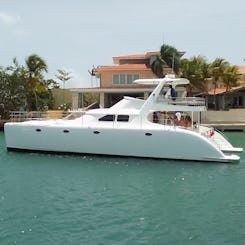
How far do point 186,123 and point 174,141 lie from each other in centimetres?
173

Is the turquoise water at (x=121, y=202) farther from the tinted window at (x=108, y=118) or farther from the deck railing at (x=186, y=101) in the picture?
the deck railing at (x=186, y=101)

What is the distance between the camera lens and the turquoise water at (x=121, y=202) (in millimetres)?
10719

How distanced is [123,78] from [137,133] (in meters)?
24.6

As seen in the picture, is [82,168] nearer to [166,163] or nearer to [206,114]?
[166,163]

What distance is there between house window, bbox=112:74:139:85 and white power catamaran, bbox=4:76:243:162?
71.7ft

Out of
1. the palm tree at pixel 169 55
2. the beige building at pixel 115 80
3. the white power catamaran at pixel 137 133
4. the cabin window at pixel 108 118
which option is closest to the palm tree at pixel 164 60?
the palm tree at pixel 169 55

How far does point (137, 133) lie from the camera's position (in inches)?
872

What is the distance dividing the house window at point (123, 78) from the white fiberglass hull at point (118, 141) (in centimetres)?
2291

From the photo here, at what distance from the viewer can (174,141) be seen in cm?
2170

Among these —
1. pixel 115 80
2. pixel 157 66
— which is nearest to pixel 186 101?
pixel 115 80

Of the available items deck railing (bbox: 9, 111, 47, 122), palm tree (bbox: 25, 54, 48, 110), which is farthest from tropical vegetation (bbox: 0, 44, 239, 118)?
deck railing (bbox: 9, 111, 47, 122)

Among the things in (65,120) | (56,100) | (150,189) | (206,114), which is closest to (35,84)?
(56,100)

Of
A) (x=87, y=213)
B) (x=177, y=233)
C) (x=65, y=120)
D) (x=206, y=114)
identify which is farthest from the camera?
(x=206, y=114)

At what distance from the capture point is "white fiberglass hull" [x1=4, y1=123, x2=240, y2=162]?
21531mm
